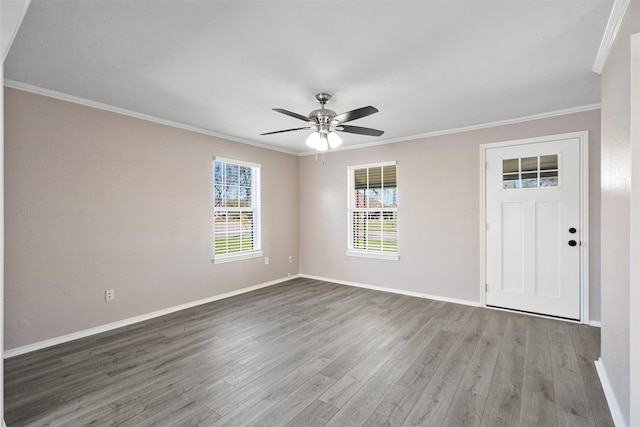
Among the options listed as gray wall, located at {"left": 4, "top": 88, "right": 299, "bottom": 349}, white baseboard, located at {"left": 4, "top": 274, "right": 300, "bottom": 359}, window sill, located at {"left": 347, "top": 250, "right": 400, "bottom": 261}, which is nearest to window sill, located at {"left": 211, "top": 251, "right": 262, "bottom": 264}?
gray wall, located at {"left": 4, "top": 88, "right": 299, "bottom": 349}

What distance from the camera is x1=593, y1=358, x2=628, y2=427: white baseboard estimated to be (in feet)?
6.07

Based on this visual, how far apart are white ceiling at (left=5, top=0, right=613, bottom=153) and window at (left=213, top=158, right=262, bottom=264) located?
1.36 metres

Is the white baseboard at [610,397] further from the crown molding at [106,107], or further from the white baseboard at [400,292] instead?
the crown molding at [106,107]

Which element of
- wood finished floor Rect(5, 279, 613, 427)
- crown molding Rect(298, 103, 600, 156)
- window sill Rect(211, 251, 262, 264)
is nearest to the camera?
wood finished floor Rect(5, 279, 613, 427)

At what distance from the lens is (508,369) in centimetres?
258

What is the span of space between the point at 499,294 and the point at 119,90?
5090 mm

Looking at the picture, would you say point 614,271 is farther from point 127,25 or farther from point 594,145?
point 127,25

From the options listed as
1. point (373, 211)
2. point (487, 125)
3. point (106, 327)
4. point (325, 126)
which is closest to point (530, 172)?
point (487, 125)

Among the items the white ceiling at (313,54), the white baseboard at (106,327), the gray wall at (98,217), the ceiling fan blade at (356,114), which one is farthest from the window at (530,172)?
the white baseboard at (106,327)

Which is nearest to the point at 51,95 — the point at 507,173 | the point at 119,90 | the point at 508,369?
the point at 119,90

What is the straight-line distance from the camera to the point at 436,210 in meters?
4.61

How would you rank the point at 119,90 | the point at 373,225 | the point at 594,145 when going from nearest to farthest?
the point at 119,90
the point at 594,145
the point at 373,225

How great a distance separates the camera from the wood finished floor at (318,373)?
6.61 ft

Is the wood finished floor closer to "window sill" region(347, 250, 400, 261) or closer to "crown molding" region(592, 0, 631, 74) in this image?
"window sill" region(347, 250, 400, 261)
